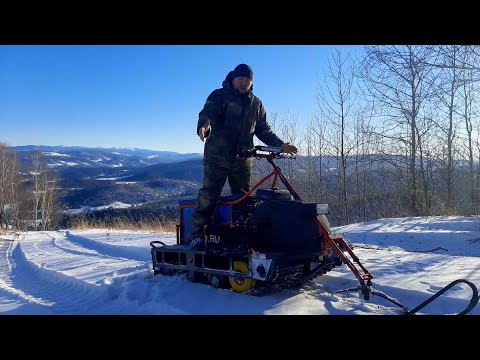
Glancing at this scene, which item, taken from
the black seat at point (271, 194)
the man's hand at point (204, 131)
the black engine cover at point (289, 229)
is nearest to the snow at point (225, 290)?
the black engine cover at point (289, 229)

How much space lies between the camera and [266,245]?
13.4 ft

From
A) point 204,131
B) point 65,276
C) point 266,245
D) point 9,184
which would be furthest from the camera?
point 9,184

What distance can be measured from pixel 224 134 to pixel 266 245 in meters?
1.51

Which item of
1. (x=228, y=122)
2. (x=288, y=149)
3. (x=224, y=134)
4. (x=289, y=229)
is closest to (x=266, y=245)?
(x=289, y=229)

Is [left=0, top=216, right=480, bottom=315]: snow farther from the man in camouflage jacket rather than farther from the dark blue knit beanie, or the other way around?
the dark blue knit beanie

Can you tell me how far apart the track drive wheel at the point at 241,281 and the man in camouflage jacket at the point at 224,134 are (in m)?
0.66

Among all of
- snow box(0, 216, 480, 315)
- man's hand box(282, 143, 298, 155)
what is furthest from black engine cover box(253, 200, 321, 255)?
man's hand box(282, 143, 298, 155)

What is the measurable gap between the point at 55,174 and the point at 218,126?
45906mm

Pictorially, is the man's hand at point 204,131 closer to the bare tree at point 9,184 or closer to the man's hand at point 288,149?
the man's hand at point 288,149

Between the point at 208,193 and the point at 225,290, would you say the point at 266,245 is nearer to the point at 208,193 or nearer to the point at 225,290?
the point at 225,290

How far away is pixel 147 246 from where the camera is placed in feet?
29.7

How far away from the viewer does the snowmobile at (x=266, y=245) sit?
3.77 meters
